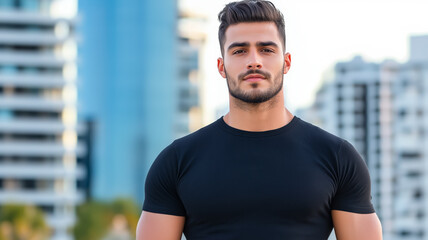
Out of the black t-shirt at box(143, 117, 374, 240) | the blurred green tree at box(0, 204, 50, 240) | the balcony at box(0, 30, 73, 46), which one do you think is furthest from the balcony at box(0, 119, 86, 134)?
the black t-shirt at box(143, 117, 374, 240)

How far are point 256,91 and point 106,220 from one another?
110 m

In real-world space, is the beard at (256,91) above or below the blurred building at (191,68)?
above

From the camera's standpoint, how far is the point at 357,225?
468 cm

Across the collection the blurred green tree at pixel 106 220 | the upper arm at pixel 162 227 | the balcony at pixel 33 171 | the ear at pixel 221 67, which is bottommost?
the blurred green tree at pixel 106 220

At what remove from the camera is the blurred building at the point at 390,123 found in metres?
140

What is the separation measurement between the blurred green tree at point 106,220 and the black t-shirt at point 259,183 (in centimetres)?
9214

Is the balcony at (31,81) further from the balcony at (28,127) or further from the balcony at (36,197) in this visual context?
the balcony at (36,197)

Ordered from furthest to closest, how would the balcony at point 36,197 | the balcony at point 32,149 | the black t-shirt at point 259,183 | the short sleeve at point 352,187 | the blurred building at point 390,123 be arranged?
the blurred building at point 390,123
the balcony at point 36,197
the balcony at point 32,149
the short sleeve at point 352,187
the black t-shirt at point 259,183

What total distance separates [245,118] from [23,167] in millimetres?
106896

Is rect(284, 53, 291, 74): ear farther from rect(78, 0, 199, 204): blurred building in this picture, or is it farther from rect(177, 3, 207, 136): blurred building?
rect(78, 0, 199, 204): blurred building

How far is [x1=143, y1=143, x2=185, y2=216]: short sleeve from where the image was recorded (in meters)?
4.81

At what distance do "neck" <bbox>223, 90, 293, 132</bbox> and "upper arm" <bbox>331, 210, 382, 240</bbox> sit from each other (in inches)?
23.7

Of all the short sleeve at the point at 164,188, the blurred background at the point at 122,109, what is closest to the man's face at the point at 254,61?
the short sleeve at the point at 164,188

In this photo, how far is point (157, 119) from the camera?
152 metres
